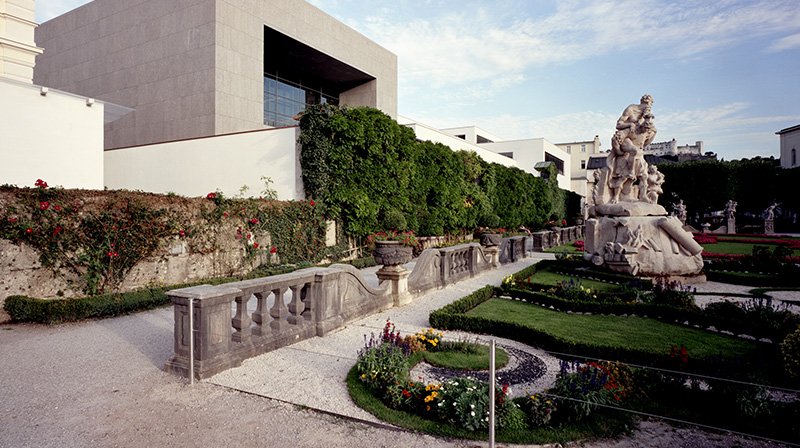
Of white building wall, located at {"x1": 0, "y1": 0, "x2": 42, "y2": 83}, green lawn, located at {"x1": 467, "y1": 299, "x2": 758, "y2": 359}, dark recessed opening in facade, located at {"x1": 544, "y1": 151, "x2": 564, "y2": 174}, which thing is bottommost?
green lawn, located at {"x1": 467, "y1": 299, "x2": 758, "y2": 359}

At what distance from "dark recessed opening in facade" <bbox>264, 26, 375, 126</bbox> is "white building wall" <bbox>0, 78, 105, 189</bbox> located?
1043cm

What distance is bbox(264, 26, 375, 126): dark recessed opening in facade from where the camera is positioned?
79.7 ft

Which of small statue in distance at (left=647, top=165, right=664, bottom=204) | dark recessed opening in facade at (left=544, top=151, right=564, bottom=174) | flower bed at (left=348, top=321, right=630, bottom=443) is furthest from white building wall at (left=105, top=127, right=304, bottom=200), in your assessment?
dark recessed opening in facade at (left=544, top=151, right=564, bottom=174)

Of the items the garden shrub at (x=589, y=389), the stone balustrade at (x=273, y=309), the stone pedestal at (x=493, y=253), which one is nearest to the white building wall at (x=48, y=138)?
the stone balustrade at (x=273, y=309)

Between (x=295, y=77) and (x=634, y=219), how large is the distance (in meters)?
21.5

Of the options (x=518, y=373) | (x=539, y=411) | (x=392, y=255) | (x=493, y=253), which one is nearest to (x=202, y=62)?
(x=493, y=253)

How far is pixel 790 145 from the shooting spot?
53.4m

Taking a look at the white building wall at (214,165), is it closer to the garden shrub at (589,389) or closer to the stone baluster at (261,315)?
the stone baluster at (261,315)

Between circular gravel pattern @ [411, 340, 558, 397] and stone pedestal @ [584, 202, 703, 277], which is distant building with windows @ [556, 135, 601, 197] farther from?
circular gravel pattern @ [411, 340, 558, 397]

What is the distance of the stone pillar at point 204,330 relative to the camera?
17.1 feet

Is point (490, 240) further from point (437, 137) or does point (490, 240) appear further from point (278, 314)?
point (437, 137)

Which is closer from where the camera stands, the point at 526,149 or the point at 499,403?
the point at 499,403

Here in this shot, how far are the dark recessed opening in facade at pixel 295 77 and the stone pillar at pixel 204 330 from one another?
2023 cm

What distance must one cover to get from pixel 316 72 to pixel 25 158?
55.2 feet
